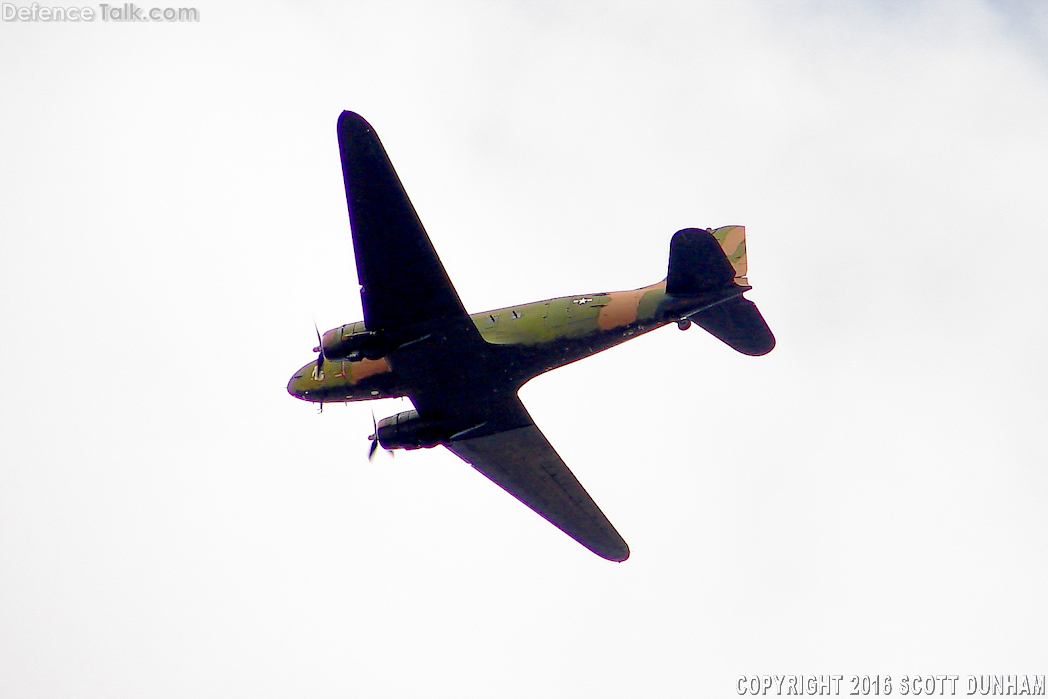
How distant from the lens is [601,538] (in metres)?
31.8

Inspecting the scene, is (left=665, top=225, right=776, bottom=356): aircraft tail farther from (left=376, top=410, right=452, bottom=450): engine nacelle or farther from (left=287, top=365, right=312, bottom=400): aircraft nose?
(left=287, top=365, right=312, bottom=400): aircraft nose

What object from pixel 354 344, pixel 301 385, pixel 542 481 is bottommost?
pixel 542 481

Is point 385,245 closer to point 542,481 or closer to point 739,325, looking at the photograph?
point 739,325

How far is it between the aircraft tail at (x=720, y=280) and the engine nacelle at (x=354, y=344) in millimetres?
7837

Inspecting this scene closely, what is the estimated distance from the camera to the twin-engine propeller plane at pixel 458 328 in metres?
24.2

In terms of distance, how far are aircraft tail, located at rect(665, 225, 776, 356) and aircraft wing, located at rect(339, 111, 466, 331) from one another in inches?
229

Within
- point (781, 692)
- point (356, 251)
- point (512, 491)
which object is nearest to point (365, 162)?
point (356, 251)

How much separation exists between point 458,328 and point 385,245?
3016mm

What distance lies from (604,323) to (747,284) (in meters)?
3.84

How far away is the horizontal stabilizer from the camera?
2569cm

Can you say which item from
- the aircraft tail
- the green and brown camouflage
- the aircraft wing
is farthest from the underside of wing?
the aircraft tail


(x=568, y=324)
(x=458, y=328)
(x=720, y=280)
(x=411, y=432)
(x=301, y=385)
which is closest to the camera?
(x=720, y=280)

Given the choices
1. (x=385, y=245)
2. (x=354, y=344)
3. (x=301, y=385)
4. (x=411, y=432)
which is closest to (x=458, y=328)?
(x=354, y=344)

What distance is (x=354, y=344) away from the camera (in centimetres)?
2611
